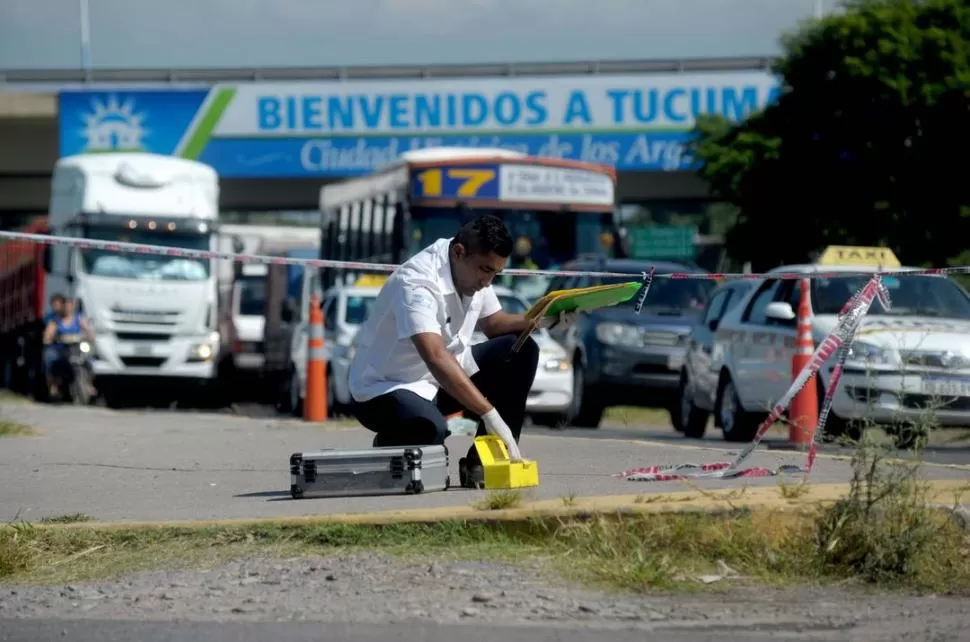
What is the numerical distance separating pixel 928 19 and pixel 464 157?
7.47m

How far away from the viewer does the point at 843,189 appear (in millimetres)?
26266

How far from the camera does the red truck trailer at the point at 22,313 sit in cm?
2856

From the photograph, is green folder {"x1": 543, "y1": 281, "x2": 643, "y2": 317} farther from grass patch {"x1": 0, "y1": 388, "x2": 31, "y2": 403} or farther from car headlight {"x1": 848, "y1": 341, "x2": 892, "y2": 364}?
grass patch {"x1": 0, "y1": 388, "x2": 31, "y2": 403}

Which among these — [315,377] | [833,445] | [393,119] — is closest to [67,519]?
[833,445]

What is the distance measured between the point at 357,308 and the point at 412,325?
12671mm

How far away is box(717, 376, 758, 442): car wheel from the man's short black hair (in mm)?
7093

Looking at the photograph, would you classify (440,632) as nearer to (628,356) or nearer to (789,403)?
(789,403)

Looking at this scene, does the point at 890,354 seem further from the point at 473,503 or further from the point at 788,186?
the point at 788,186

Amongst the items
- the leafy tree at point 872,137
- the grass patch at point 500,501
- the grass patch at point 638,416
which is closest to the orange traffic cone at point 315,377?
the grass patch at point 638,416

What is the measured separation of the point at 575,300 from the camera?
8.41m

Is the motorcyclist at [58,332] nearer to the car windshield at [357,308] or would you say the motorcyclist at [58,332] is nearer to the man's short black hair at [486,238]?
the car windshield at [357,308]

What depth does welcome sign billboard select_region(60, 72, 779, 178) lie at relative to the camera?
44.3 meters

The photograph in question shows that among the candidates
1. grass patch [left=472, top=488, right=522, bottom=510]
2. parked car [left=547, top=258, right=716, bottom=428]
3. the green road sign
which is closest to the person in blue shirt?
parked car [left=547, top=258, right=716, bottom=428]

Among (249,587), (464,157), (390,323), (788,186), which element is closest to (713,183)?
(788,186)
